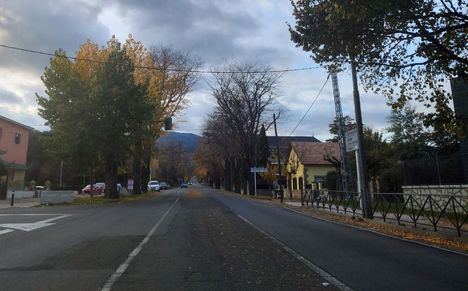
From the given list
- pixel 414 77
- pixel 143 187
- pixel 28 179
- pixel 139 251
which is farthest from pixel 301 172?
pixel 139 251

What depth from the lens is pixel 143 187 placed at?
58.3 m

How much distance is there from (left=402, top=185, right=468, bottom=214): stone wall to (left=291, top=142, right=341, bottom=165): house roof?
1410 inches

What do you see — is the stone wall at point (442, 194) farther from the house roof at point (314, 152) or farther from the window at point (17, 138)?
the window at point (17, 138)

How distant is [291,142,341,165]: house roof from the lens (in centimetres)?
6306

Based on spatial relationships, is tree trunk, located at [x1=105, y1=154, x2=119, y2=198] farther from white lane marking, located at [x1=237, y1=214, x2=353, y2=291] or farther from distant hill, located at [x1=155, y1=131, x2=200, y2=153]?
distant hill, located at [x1=155, y1=131, x2=200, y2=153]

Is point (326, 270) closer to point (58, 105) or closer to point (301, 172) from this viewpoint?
point (58, 105)

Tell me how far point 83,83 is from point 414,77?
1050 inches

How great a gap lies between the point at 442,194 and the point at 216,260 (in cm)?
1314

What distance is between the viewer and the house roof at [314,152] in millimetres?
63062

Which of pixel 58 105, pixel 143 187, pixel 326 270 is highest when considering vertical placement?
pixel 58 105

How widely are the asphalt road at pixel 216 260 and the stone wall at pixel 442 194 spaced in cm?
264

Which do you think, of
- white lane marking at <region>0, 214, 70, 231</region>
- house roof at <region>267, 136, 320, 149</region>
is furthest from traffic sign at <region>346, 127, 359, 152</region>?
house roof at <region>267, 136, 320, 149</region>

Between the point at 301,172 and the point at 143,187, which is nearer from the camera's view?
the point at 143,187

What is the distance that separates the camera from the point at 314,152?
214 ft
